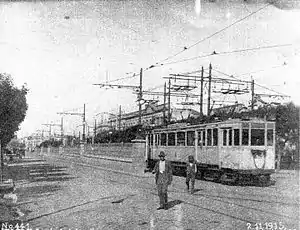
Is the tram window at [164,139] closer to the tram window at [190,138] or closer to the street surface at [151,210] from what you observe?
the tram window at [190,138]

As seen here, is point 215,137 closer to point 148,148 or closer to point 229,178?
point 229,178

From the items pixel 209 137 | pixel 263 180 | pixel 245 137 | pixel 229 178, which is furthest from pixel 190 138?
pixel 263 180

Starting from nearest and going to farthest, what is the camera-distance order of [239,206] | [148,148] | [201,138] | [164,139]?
[239,206]
[201,138]
[164,139]
[148,148]

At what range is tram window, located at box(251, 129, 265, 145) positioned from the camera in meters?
19.5

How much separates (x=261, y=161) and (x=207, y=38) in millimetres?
5900

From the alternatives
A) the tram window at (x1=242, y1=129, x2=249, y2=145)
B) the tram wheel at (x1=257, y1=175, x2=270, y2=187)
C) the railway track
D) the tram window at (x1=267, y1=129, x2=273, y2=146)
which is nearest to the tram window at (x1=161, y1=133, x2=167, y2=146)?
the tram wheel at (x1=257, y1=175, x2=270, y2=187)

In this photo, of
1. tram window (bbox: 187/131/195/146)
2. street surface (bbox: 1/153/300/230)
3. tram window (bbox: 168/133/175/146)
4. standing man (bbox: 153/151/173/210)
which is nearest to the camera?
street surface (bbox: 1/153/300/230)

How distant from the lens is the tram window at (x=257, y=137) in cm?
1947

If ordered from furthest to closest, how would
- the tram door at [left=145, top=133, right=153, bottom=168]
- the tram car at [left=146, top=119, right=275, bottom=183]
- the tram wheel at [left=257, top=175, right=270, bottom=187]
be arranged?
the tram door at [left=145, top=133, right=153, bottom=168], the tram wheel at [left=257, top=175, right=270, bottom=187], the tram car at [left=146, top=119, right=275, bottom=183]

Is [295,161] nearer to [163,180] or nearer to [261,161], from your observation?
[261,161]

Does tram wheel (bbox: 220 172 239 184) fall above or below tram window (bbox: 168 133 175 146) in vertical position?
below

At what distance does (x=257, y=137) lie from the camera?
1956 cm

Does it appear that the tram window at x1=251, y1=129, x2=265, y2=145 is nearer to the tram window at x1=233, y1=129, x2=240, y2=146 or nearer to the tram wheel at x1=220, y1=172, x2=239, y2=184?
the tram window at x1=233, y1=129, x2=240, y2=146

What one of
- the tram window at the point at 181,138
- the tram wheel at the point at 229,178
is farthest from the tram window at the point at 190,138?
the tram wheel at the point at 229,178
